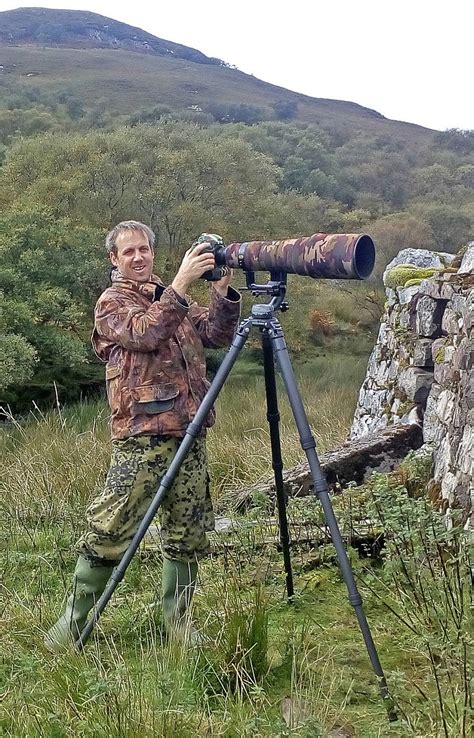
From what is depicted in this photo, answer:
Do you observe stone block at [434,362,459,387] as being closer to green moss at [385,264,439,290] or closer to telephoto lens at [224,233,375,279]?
green moss at [385,264,439,290]

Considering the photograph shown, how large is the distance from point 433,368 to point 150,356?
3.18 m

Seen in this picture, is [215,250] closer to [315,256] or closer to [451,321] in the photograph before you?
[315,256]

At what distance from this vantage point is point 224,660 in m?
2.55

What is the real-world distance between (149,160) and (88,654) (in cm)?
1750

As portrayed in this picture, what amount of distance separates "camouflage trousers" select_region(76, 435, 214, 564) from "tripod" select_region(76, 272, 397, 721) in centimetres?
14

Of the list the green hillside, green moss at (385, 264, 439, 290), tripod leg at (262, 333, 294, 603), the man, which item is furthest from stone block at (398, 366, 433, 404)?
the green hillside

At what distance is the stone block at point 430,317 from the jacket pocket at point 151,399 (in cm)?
301

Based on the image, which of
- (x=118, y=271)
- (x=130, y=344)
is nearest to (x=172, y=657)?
(x=130, y=344)

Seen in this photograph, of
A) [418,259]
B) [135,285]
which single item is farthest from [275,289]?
[418,259]

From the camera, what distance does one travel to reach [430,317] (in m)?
5.33

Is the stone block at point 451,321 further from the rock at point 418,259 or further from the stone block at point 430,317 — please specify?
the rock at point 418,259

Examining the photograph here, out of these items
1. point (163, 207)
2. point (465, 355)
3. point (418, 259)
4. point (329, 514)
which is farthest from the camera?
point (163, 207)

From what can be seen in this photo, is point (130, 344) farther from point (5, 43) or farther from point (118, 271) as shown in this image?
point (5, 43)

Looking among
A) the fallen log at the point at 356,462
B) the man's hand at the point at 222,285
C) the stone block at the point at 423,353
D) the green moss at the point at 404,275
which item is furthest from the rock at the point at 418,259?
the man's hand at the point at 222,285
